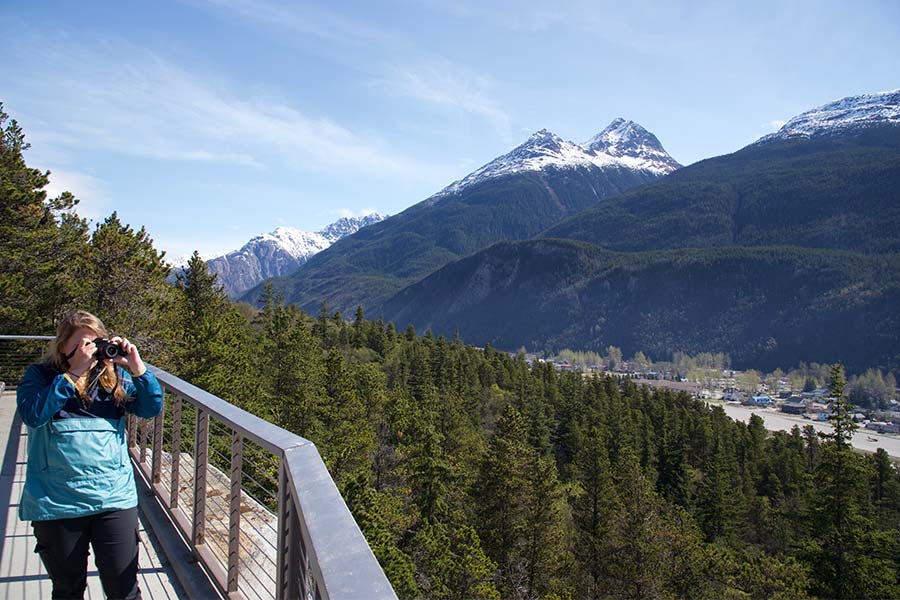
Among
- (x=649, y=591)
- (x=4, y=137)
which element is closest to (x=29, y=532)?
(x=4, y=137)

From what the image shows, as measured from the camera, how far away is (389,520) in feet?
93.6

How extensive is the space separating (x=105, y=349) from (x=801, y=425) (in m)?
149

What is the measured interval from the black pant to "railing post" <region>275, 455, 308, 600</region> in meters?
1.02

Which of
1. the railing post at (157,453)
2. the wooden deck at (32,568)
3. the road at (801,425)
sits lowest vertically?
the road at (801,425)

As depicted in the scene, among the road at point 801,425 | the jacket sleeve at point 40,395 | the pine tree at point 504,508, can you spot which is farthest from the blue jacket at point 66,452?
the road at point 801,425

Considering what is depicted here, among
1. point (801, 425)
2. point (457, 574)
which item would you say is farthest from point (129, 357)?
point (801, 425)

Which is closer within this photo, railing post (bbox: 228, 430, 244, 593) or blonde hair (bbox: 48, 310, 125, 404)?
blonde hair (bbox: 48, 310, 125, 404)

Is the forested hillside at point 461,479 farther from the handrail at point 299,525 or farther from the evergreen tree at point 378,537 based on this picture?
the handrail at point 299,525

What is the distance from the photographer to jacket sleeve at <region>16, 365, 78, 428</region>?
2.60 metres

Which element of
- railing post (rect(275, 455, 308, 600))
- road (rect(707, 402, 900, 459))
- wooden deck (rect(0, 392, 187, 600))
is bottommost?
road (rect(707, 402, 900, 459))

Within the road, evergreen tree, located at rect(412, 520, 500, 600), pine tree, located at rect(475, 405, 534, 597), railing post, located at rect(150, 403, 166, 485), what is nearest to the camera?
railing post, located at rect(150, 403, 166, 485)

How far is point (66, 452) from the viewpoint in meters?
2.69

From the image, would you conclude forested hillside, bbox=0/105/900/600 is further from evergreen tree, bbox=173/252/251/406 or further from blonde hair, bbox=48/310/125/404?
blonde hair, bbox=48/310/125/404

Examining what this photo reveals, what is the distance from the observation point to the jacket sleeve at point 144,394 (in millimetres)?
2996
